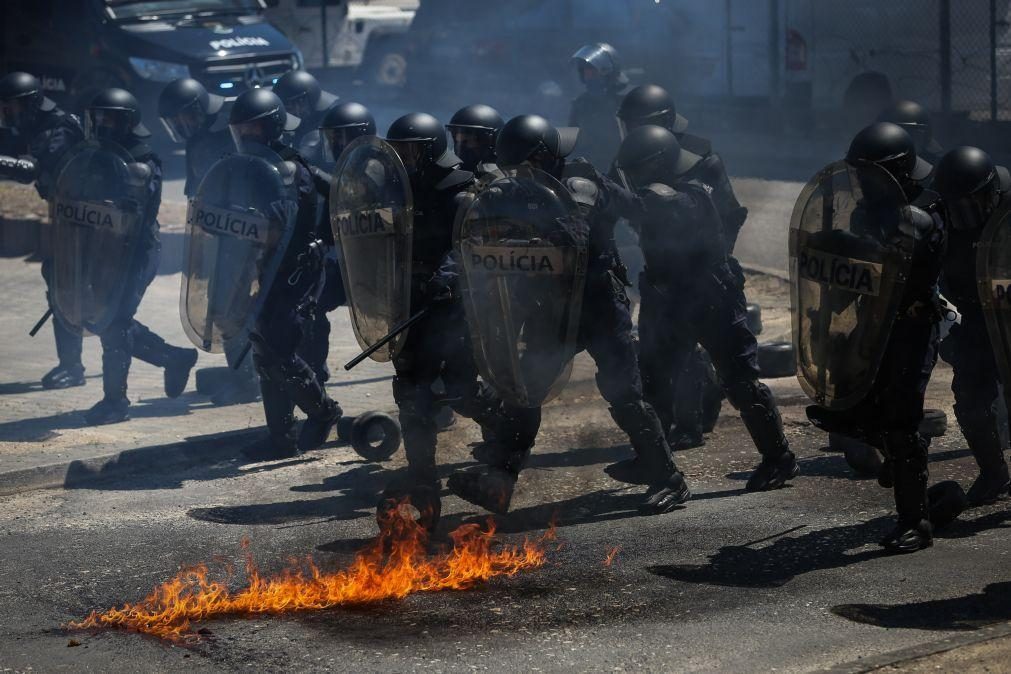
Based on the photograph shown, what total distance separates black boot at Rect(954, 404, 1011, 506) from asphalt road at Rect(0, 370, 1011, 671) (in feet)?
0.29

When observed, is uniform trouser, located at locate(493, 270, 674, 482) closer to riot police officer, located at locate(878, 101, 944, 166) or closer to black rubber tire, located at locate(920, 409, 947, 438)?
black rubber tire, located at locate(920, 409, 947, 438)

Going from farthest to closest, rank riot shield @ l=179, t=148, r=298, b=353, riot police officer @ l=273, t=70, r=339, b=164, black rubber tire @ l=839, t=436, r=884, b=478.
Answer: riot police officer @ l=273, t=70, r=339, b=164, riot shield @ l=179, t=148, r=298, b=353, black rubber tire @ l=839, t=436, r=884, b=478

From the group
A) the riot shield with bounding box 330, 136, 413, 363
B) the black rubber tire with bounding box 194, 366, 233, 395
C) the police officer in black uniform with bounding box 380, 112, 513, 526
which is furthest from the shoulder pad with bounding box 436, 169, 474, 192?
the black rubber tire with bounding box 194, 366, 233, 395

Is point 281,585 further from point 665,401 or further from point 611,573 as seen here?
point 665,401

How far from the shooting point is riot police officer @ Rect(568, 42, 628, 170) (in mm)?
11742

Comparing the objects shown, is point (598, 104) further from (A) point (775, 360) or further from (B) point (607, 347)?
(B) point (607, 347)

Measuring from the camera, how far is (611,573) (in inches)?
231

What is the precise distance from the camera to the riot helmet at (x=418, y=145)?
21.7ft

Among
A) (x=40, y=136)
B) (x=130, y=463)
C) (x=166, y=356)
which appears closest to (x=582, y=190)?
(x=130, y=463)

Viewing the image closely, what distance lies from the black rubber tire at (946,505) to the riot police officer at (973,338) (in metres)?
0.37

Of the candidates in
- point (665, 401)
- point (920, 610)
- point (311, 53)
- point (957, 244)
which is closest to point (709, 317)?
point (665, 401)

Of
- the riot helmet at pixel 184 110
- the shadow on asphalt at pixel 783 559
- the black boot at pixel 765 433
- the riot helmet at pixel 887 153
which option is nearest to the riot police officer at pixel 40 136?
the riot helmet at pixel 184 110

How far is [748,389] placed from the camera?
7.00m

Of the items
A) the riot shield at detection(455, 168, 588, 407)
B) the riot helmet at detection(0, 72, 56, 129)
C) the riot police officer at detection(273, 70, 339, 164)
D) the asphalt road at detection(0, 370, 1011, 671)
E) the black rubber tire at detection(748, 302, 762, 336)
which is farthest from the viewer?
the riot police officer at detection(273, 70, 339, 164)
